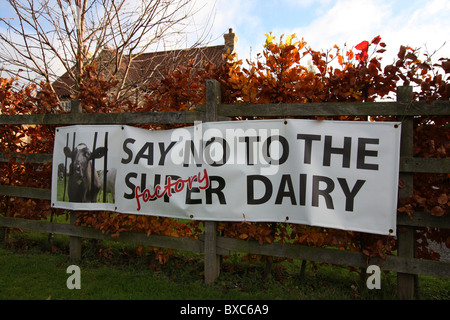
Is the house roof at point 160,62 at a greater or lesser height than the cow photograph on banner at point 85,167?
greater

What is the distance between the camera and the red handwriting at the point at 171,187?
138 inches

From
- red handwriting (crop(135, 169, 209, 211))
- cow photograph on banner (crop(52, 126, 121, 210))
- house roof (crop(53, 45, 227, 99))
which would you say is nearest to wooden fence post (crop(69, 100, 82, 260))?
cow photograph on banner (crop(52, 126, 121, 210))

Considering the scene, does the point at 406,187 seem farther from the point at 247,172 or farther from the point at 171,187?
the point at 171,187

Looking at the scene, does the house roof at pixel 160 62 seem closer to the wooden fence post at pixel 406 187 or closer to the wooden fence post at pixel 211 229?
the wooden fence post at pixel 211 229

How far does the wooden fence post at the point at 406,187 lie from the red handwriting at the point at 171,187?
194 centimetres

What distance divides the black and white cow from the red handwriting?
667mm

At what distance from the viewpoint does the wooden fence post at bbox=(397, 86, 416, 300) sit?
2943 mm

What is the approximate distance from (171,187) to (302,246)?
1567 millimetres

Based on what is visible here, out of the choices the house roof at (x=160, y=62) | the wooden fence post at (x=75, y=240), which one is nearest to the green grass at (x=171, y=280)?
Answer: the wooden fence post at (x=75, y=240)

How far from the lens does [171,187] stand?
3.65 m

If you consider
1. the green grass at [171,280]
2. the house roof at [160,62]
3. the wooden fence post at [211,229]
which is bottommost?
the green grass at [171,280]

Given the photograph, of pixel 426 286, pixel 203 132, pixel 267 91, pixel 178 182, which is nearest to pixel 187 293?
pixel 178 182

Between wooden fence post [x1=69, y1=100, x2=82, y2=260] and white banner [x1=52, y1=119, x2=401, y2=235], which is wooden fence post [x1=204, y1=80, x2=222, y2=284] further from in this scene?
wooden fence post [x1=69, y1=100, x2=82, y2=260]

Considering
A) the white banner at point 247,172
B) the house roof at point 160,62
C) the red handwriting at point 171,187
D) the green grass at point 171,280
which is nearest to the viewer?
the white banner at point 247,172
